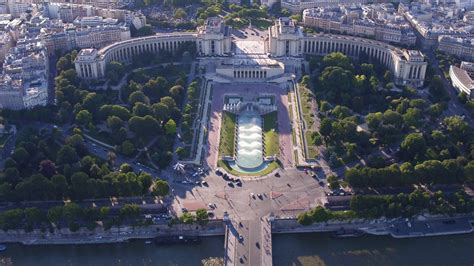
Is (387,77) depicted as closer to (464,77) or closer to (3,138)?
(464,77)

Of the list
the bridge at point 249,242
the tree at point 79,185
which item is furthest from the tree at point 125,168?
the bridge at point 249,242

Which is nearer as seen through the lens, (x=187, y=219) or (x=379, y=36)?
(x=187, y=219)

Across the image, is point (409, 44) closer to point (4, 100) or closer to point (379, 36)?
point (379, 36)

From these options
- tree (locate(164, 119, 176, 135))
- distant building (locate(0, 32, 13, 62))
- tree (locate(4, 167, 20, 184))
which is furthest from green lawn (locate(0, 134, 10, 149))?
distant building (locate(0, 32, 13, 62))

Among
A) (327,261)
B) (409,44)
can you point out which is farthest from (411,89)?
(327,261)

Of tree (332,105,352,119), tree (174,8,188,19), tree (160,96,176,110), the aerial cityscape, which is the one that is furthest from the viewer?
tree (174,8,188,19)

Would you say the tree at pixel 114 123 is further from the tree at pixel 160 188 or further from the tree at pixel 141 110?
the tree at pixel 160 188

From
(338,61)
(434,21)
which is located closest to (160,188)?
(338,61)

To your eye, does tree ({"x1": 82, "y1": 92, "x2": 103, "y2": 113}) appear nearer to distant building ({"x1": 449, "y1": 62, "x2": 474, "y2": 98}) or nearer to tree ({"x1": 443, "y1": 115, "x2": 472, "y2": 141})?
tree ({"x1": 443, "y1": 115, "x2": 472, "y2": 141})
